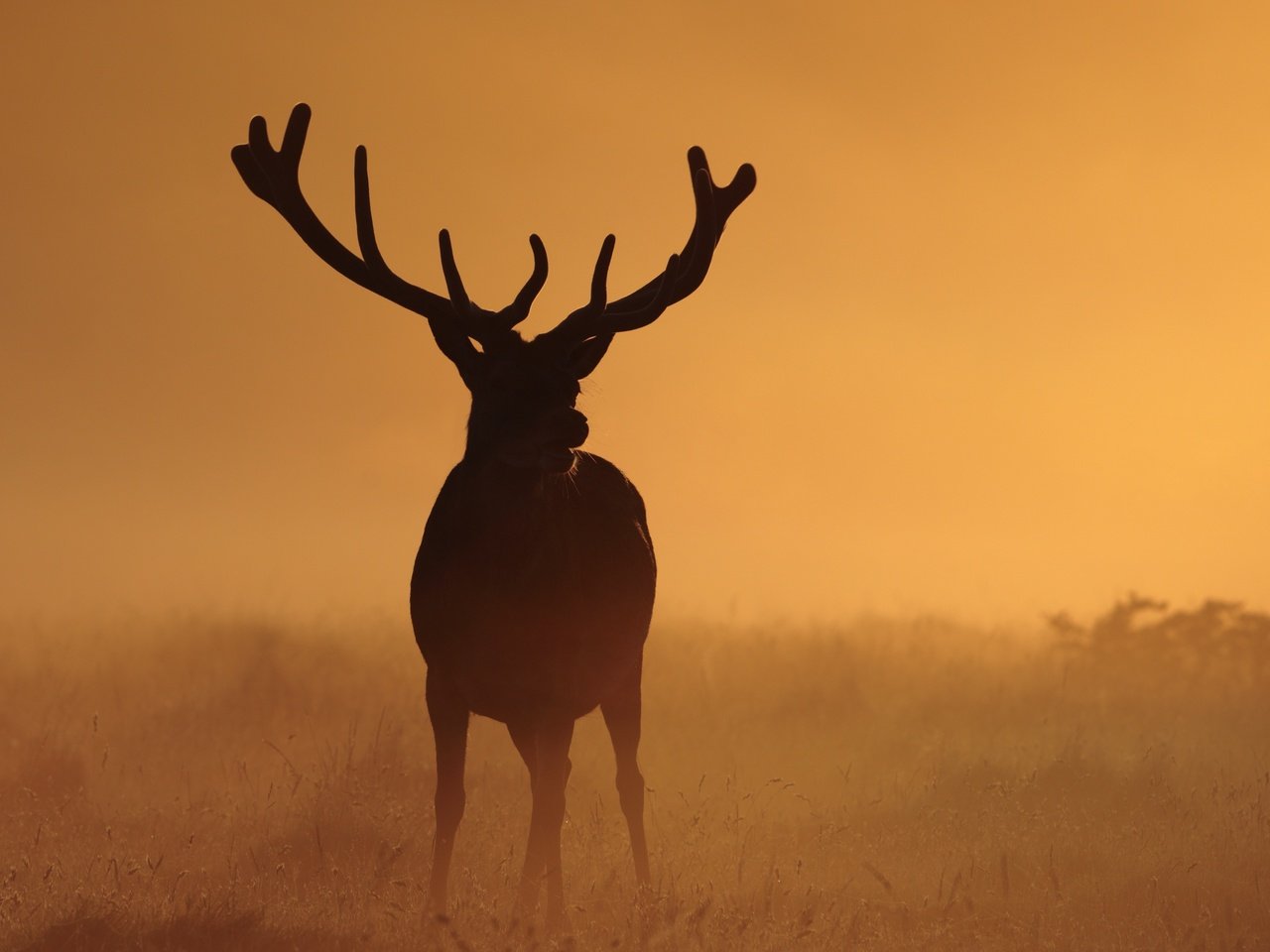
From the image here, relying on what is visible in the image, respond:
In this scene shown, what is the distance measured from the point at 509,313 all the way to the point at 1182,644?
10516 mm

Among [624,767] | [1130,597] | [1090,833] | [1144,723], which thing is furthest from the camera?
[1130,597]

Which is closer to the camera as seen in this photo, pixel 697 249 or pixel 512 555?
pixel 512 555

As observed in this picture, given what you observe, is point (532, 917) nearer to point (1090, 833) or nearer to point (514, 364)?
point (514, 364)

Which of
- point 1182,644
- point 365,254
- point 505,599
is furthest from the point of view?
point 1182,644

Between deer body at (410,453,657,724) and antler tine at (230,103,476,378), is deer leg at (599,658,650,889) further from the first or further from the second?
antler tine at (230,103,476,378)

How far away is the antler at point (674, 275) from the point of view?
30.7 ft

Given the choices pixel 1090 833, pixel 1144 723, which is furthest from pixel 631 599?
pixel 1144 723

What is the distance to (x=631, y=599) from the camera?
10.3 metres

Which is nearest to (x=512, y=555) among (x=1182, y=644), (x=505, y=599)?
(x=505, y=599)

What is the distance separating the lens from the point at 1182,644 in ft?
56.3

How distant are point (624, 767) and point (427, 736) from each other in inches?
106

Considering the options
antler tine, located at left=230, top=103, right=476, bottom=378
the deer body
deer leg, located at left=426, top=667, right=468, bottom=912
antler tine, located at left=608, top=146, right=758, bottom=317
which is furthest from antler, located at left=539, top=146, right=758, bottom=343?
deer leg, located at left=426, top=667, right=468, bottom=912

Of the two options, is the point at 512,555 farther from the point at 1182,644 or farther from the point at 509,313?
the point at 1182,644

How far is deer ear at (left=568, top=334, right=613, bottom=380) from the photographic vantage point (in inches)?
364
